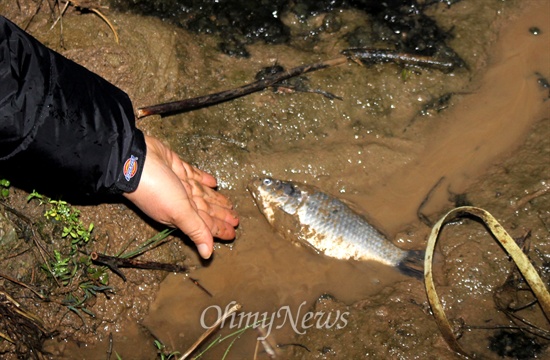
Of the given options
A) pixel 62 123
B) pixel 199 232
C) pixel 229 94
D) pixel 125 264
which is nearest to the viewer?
pixel 62 123

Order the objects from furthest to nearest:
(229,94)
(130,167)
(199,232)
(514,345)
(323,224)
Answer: (229,94) → (323,224) → (199,232) → (514,345) → (130,167)

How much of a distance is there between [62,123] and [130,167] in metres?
0.48

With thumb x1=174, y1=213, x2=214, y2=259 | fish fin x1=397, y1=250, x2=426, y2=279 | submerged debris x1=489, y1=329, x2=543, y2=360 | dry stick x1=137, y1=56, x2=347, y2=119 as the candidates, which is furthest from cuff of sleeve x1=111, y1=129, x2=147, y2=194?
submerged debris x1=489, y1=329, x2=543, y2=360

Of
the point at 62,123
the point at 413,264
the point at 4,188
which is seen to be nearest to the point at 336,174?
the point at 413,264

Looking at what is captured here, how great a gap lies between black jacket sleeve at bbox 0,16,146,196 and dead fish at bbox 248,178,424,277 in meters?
1.10

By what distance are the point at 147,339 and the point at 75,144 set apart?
1465 millimetres

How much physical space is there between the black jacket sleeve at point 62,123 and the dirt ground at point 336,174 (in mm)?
730

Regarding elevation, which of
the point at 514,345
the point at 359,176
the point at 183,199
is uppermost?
the point at 183,199

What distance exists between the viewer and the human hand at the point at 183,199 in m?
3.55

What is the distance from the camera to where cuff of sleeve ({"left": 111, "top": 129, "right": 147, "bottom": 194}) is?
340 centimetres

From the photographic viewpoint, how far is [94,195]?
3420mm

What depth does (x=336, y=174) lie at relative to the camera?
4.42 metres

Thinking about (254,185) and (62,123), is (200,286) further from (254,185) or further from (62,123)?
(62,123)

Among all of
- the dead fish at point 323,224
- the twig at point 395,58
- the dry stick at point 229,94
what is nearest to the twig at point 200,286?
the dead fish at point 323,224
